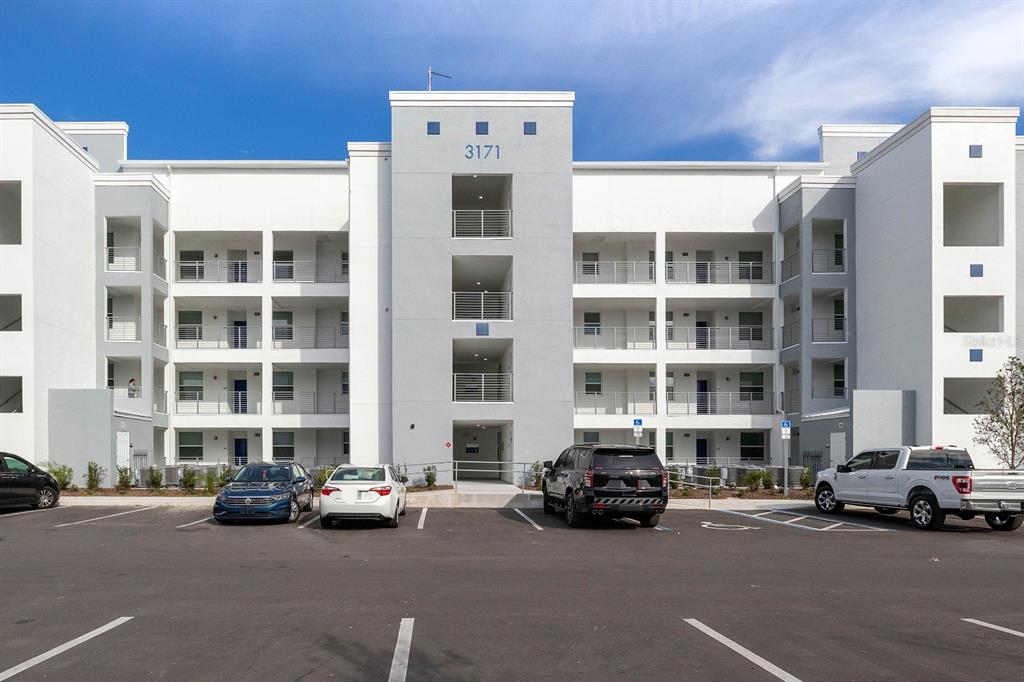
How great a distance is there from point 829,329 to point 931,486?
688 inches

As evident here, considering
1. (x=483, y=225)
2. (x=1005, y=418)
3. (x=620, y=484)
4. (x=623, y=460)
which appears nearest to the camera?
(x=620, y=484)

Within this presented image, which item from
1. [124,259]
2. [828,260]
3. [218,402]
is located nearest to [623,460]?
[828,260]

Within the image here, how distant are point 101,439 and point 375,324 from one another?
35.0 feet

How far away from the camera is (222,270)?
3781 cm

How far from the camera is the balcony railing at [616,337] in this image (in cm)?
3750

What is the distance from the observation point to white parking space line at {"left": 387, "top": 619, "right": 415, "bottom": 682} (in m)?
6.78

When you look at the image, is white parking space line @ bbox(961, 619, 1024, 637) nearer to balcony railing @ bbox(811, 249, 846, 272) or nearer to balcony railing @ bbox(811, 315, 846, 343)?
balcony railing @ bbox(811, 315, 846, 343)

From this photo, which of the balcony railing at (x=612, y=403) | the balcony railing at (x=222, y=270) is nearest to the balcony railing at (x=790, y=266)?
the balcony railing at (x=612, y=403)

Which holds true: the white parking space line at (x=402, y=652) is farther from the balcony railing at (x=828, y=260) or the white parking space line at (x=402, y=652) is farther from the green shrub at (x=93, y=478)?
the balcony railing at (x=828, y=260)

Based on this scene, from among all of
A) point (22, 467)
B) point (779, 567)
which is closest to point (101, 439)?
point (22, 467)

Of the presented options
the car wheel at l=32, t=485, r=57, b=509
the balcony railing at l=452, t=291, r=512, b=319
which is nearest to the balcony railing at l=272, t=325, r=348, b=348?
the balcony railing at l=452, t=291, r=512, b=319

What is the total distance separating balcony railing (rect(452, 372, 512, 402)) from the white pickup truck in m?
14.0

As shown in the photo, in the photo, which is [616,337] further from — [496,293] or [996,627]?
[996,627]

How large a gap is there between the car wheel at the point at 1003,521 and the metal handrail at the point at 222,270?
29.7 metres
